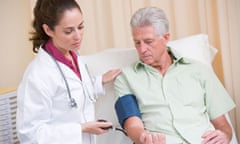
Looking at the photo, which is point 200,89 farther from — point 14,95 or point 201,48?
point 14,95

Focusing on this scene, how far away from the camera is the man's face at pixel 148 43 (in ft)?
5.93

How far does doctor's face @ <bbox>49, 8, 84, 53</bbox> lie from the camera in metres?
1.53

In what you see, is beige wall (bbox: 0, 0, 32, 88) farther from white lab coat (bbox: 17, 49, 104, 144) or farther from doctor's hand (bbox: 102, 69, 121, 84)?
white lab coat (bbox: 17, 49, 104, 144)

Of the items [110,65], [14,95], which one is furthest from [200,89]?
[14,95]

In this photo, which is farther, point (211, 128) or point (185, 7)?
point (185, 7)

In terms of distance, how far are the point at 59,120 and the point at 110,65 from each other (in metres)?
0.52

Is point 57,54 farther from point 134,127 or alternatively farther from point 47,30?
point 134,127

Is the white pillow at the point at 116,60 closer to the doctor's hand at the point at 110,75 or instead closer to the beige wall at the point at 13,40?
the doctor's hand at the point at 110,75

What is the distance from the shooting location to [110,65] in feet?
6.66

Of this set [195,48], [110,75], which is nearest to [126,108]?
[110,75]

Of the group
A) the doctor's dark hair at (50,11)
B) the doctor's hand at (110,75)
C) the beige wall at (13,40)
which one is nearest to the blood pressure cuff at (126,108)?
the doctor's hand at (110,75)

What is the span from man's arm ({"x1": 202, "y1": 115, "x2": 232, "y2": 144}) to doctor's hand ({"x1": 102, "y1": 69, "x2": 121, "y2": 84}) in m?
0.50

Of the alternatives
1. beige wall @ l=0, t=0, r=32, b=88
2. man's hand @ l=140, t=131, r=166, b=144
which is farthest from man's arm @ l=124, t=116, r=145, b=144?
beige wall @ l=0, t=0, r=32, b=88

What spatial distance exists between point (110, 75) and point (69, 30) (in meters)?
0.43
